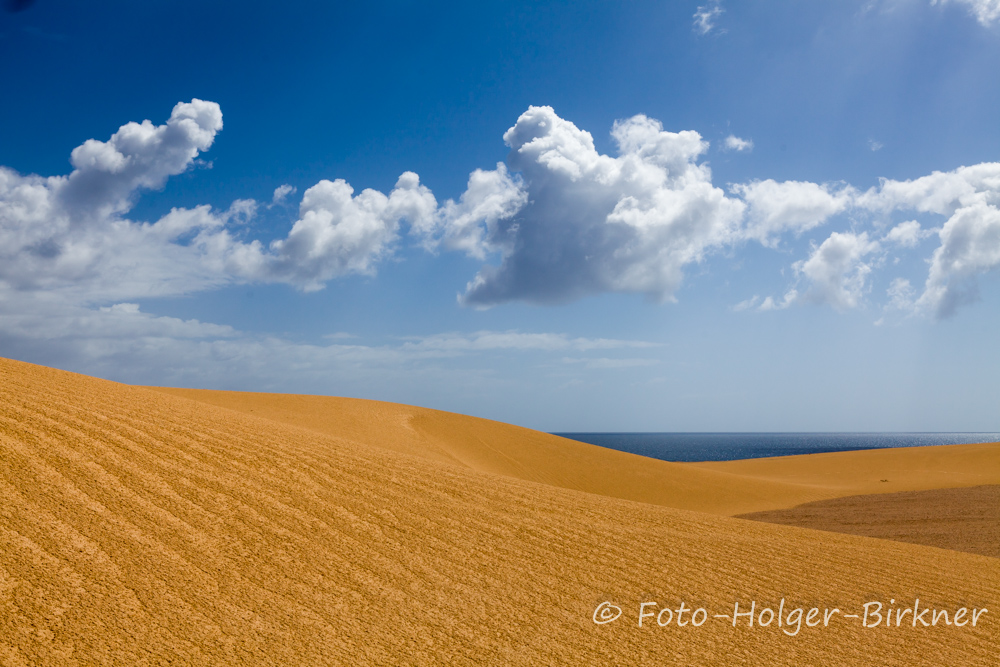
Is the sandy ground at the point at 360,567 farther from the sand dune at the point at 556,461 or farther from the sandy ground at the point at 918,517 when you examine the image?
the sand dune at the point at 556,461

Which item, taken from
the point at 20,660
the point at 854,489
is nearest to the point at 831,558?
the point at 20,660

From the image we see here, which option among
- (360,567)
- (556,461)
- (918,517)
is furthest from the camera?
(556,461)

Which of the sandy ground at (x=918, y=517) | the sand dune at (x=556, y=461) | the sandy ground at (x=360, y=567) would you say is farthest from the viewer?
the sand dune at (x=556, y=461)

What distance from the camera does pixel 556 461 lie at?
59.6 feet

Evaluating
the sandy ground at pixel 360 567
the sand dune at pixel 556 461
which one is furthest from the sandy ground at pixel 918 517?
the sandy ground at pixel 360 567

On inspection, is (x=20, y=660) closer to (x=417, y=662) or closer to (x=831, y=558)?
(x=417, y=662)

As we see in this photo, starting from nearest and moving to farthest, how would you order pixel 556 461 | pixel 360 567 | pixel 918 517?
pixel 360 567
pixel 918 517
pixel 556 461

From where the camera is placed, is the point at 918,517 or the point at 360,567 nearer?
the point at 360,567

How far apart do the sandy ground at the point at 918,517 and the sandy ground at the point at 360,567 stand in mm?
2060

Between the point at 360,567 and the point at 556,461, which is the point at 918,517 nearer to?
the point at 556,461

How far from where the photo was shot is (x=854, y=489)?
750 inches

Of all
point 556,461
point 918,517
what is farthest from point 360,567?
point 556,461

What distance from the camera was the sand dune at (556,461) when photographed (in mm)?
16062

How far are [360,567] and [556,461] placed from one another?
13.6 m
